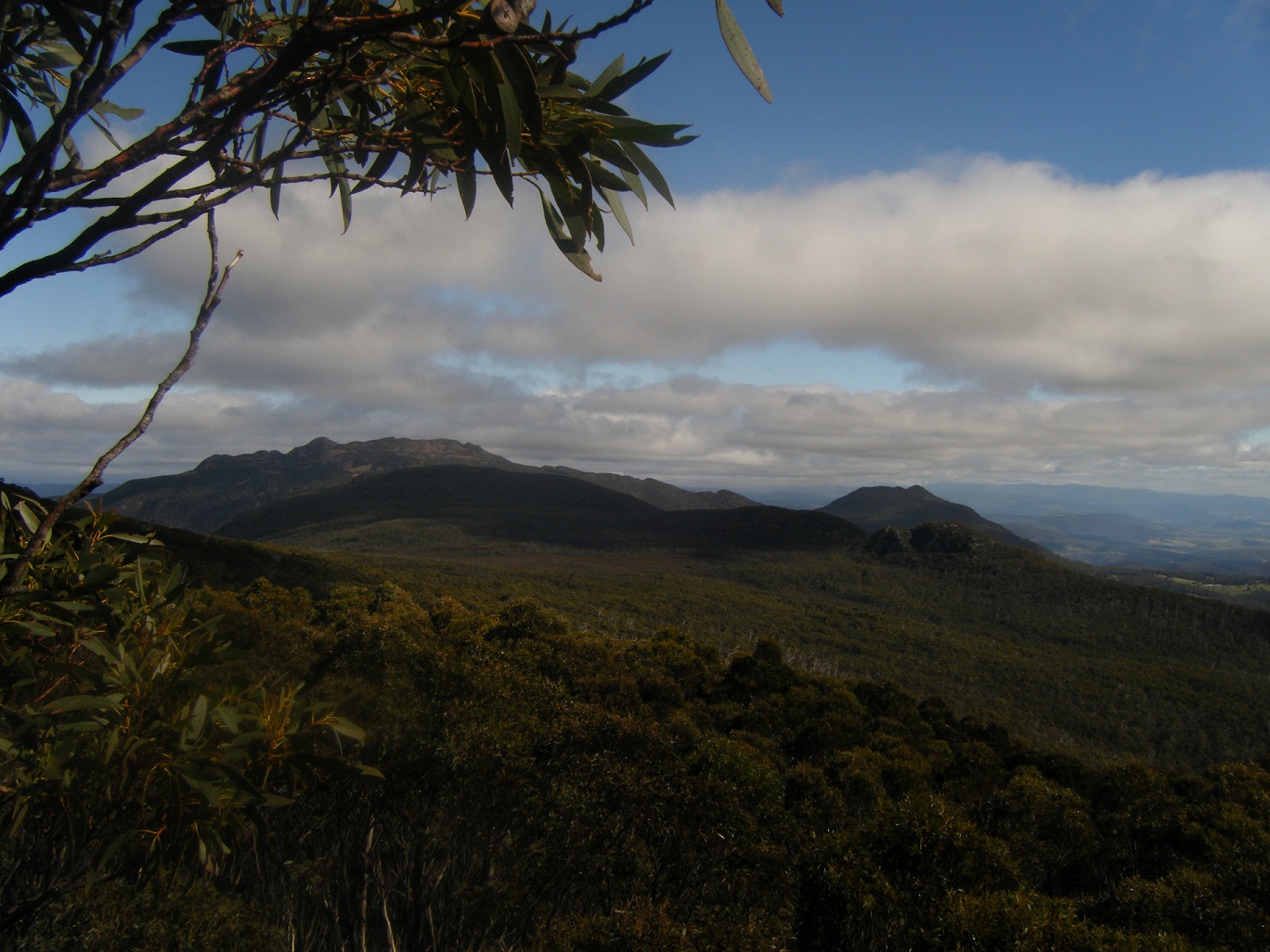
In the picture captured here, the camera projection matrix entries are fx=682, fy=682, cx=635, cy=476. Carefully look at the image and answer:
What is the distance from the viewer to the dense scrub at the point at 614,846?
4.20 meters

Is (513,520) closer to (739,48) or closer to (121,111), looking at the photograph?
(121,111)

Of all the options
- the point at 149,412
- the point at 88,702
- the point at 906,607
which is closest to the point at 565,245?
the point at 149,412

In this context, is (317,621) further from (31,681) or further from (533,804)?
(31,681)

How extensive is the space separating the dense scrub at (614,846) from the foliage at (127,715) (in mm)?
394

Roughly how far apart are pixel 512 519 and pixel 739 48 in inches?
5893

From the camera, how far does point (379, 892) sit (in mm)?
4570

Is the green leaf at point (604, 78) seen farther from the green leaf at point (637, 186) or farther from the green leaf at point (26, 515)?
the green leaf at point (26, 515)

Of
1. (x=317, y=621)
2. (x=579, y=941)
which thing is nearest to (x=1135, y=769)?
(x=579, y=941)

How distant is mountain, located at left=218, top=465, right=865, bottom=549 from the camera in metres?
125

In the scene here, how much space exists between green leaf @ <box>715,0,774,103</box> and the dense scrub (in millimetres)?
2848

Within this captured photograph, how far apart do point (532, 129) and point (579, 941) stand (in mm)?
4239

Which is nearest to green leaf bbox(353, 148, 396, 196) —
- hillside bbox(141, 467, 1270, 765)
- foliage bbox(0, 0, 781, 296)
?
foliage bbox(0, 0, 781, 296)

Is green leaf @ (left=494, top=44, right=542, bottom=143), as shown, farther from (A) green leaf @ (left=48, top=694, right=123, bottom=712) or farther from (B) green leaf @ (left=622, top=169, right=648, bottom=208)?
(A) green leaf @ (left=48, top=694, right=123, bottom=712)

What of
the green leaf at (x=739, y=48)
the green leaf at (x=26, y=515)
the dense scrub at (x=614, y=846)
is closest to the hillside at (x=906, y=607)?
the dense scrub at (x=614, y=846)
